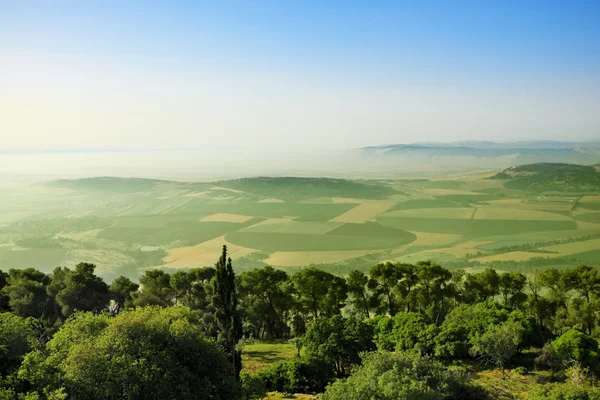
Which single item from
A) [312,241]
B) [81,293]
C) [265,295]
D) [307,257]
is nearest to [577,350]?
[265,295]

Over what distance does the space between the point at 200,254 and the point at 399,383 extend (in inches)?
2616

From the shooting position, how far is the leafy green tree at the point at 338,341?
96.0 feet

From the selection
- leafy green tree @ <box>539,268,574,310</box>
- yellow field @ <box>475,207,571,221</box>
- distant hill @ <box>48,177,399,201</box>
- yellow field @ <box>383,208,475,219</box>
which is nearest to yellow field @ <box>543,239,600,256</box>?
yellow field @ <box>475,207,571,221</box>

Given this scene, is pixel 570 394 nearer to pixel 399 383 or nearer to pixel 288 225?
pixel 399 383

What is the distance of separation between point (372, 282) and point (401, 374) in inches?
957

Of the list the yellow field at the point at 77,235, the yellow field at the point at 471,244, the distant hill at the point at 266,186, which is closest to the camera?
the yellow field at the point at 471,244

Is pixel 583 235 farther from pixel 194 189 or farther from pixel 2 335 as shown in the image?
pixel 194 189

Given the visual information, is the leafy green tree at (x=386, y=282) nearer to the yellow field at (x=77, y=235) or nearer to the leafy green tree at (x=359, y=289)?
the leafy green tree at (x=359, y=289)

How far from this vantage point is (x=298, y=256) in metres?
78.8

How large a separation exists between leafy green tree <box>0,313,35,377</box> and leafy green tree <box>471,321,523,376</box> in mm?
27282

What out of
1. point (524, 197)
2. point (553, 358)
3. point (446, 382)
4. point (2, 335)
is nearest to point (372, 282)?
point (553, 358)

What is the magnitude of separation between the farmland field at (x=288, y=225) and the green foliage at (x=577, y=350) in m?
40.3

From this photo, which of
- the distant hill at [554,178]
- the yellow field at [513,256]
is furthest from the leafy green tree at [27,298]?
the distant hill at [554,178]

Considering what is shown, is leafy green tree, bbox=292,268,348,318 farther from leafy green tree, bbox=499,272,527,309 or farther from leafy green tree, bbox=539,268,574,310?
leafy green tree, bbox=539,268,574,310
